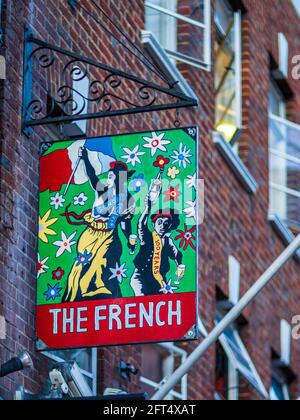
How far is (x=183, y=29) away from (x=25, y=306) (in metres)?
5.87

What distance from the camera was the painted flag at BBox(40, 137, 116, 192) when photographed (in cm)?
1206

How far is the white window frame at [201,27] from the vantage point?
16.3 metres

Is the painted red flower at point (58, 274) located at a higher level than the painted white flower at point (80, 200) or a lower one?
lower

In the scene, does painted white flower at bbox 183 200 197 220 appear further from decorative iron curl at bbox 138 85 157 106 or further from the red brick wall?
the red brick wall

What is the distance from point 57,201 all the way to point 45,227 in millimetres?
199

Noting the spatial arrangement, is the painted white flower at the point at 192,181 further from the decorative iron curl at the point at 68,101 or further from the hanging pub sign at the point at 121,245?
the decorative iron curl at the point at 68,101

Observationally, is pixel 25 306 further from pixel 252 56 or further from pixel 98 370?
pixel 252 56

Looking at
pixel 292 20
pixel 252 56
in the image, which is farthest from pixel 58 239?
pixel 292 20

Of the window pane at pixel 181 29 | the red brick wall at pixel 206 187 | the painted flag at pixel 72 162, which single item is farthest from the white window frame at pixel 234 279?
the painted flag at pixel 72 162

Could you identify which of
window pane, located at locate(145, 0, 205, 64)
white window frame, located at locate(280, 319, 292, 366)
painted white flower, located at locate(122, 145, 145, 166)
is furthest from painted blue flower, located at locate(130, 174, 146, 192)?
white window frame, located at locate(280, 319, 292, 366)

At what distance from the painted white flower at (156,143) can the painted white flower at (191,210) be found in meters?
0.44

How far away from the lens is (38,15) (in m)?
13.0

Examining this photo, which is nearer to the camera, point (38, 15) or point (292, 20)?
point (38, 15)

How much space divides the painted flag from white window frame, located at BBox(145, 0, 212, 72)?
14.0ft
